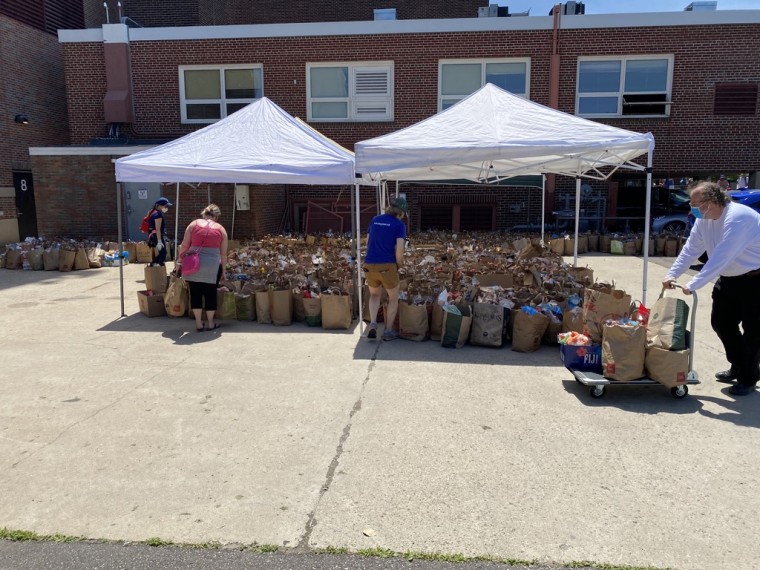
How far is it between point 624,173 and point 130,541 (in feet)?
53.8

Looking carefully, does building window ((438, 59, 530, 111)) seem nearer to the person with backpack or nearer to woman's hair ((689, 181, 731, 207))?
the person with backpack

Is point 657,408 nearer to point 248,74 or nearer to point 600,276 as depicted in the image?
point 600,276

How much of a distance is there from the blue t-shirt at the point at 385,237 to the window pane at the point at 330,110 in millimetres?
11906

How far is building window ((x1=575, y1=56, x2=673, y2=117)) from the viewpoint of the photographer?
1688 cm

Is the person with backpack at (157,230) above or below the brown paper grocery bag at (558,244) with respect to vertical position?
above

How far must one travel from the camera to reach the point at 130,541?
302 cm

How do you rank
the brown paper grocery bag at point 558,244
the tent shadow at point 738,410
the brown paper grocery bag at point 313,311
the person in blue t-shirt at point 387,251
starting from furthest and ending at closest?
the brown paper grocery bag at point 558,244 → the brown paper grocery bag at point 313,311 → the person in blue t-shirt at point 387,251 → the tent shadow at point 738,410

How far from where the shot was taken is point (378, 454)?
12.9ft

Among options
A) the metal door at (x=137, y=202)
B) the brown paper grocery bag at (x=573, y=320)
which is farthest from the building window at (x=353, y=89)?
the brown paper grocery bag at (x=573, y=320)

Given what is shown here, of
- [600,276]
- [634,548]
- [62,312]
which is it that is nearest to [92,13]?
[62,312]

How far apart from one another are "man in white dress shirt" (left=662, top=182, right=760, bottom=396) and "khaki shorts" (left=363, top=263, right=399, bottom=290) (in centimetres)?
281

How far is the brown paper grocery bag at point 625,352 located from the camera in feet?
15.7

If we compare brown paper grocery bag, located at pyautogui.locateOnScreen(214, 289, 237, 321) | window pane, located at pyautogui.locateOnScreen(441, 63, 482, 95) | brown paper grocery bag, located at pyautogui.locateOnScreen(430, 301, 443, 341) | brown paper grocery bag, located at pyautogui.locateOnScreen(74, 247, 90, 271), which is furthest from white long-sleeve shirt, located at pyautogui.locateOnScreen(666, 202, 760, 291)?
window pane, located at pyautogui.locateOnScreen(441, 63, 482, 95)

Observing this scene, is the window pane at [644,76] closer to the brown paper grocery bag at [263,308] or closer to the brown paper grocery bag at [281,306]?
the brown paper grocery bag at [281,306]
